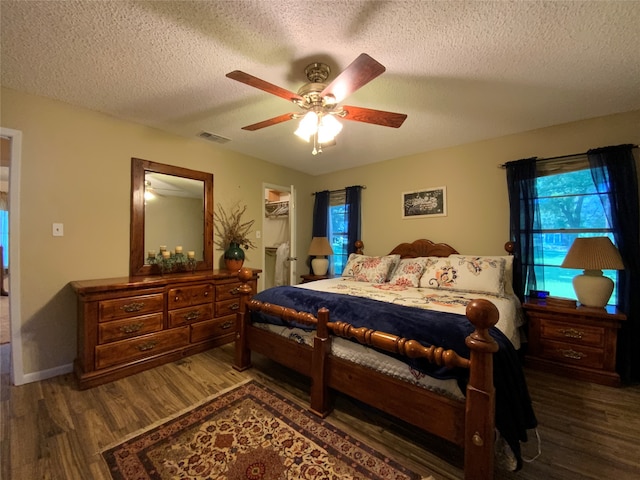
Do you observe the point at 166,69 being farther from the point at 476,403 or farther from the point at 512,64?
the point at 476,403

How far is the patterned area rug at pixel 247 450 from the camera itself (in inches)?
51.3

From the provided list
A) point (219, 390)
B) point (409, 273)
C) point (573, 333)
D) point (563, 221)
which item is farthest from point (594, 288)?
point (219, 390)

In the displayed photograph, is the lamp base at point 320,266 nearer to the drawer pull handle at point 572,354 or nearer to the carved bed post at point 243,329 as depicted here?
the carved bed post at point 243,329

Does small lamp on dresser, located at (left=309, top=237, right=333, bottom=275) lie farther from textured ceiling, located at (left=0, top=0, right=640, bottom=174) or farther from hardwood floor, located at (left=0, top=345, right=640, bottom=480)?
textured ceiling, located at (left=0, top=0, right=640, bottom=174)

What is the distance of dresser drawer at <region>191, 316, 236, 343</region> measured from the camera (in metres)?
2.68

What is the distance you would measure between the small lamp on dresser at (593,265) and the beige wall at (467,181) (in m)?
0.69

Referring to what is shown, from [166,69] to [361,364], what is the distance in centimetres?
240

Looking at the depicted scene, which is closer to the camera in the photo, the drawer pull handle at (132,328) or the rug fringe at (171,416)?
the rug fringe at (171,416)

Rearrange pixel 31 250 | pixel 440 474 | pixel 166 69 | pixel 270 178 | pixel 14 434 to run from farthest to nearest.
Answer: pixel 270 178 < pixel 31 250 < pixel 166 69 < pixel 14 434 < pixel 440 474

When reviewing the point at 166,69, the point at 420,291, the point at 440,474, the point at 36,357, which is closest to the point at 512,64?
the point at 420,291

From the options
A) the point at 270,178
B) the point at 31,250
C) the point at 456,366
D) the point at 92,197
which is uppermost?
the point at 270,178

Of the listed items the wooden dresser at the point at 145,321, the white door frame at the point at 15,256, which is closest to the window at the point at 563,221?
the wooden dresser at the point at 145,321

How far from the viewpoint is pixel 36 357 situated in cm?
216

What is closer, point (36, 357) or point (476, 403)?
point (476, 403)
